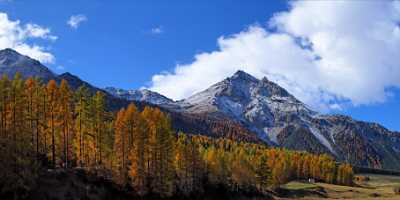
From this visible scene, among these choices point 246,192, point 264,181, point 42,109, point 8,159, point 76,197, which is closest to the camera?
point 8,159

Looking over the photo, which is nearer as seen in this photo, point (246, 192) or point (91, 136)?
point (91, 136)

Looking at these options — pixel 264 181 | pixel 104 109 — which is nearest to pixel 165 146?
pixel 104 109

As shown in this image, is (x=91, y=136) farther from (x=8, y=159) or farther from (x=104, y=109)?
(x=8, y=159)

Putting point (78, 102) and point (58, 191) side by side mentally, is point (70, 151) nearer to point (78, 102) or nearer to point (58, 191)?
point (78, 102)

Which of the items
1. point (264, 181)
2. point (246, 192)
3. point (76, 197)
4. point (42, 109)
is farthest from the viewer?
point (264, 181)

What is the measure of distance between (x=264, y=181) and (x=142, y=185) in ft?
214

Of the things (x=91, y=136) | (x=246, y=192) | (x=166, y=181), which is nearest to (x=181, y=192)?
(x=166, y=181)

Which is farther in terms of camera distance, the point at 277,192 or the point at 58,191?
the point at 277,192

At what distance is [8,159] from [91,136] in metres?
23.3

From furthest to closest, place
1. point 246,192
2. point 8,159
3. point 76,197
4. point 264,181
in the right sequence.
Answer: point 264,181, point 246,192, point 76,197, point 8,159

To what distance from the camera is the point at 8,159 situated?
233 ft

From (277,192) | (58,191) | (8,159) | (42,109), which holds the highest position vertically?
(42,109)

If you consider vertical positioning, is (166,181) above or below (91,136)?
below

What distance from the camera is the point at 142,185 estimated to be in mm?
89938
